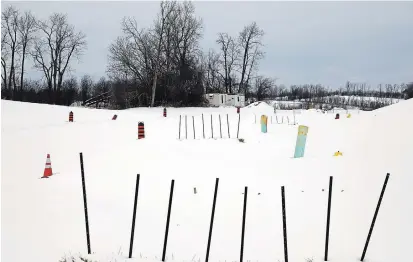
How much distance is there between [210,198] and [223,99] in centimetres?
3569

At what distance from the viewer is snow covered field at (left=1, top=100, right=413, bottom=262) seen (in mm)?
4590

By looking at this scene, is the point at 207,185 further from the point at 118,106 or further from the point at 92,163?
the point at 118,106

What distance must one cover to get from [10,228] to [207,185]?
13.7 feet

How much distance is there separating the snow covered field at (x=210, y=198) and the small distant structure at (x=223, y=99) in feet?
93.7

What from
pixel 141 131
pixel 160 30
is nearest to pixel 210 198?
pixel 141 131

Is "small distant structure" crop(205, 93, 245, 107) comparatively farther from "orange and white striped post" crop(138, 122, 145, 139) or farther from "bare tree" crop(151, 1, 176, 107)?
"orange and white striped post" crop(138, 122, 145, 139)

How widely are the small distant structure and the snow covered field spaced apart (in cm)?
2857

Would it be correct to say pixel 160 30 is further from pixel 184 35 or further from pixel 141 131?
pixel 141 131

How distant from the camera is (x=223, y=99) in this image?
42094 mm

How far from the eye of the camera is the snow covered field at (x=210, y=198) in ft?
15.1

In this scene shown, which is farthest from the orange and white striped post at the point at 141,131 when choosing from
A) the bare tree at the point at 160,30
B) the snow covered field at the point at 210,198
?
Answer: the bare tree at the point at 160,30

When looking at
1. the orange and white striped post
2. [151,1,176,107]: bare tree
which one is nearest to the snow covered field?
the orange and white striped post

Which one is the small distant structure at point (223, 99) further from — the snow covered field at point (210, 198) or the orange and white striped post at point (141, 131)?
the snow covered field at point (210, 198)

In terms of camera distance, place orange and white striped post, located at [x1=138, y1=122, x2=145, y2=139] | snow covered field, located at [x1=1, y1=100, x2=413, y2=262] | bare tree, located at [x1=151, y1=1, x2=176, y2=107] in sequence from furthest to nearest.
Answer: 1. bare tree, located at [x1=151, y1=1, x2=176, y2=107]
2. orange and white striped post, located at [x1=138, y1=122, x2=145, y2=139]
3. snow covered field, located at [x1=1, y1=100, x2=413, y2=262]
